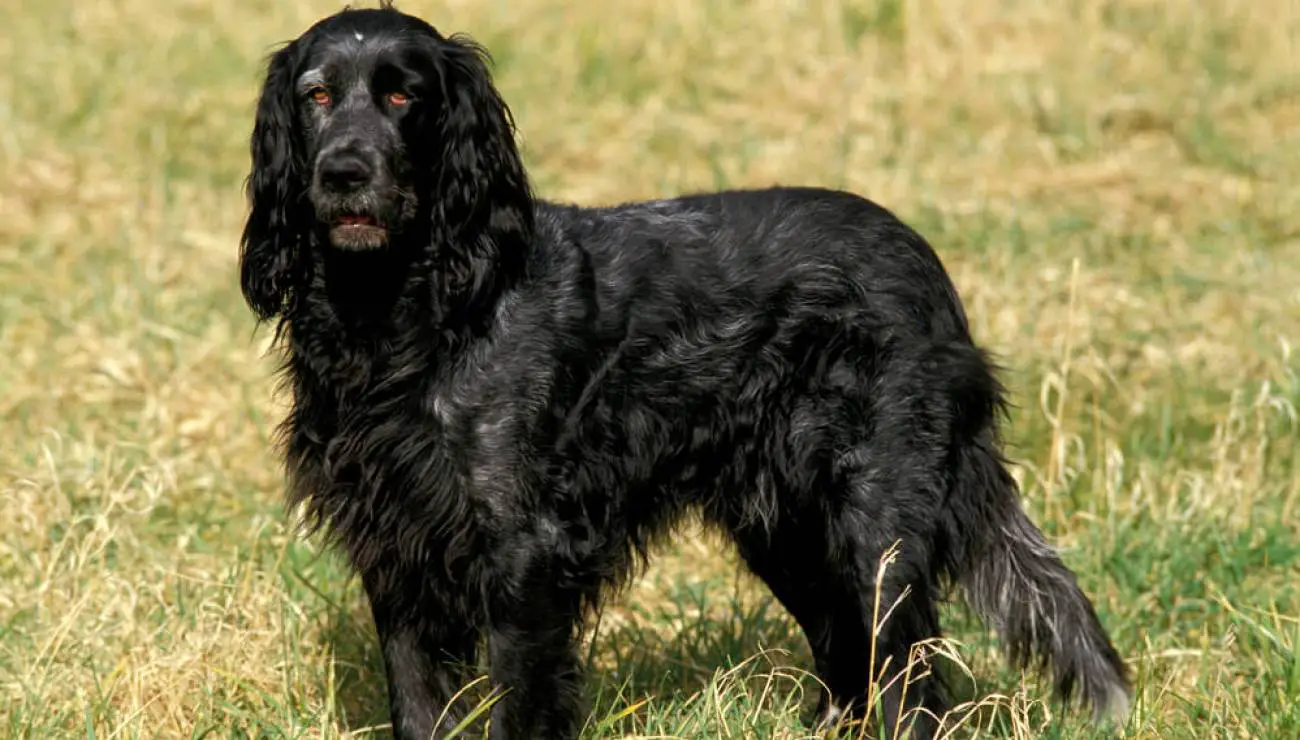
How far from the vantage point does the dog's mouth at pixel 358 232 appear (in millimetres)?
4000

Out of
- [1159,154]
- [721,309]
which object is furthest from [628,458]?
[1159,154]

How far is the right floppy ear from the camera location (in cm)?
417

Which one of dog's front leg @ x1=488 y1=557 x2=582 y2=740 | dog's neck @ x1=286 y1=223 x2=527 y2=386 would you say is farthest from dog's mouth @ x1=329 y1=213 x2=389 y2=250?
dog's front leg @ x1=488 y1=557 x2=582 y2=740

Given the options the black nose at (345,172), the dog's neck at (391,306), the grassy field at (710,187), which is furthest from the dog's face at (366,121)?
the grassy field at (710,187)

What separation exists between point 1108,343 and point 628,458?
11.1ft

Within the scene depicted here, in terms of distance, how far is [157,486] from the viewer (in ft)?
19.0

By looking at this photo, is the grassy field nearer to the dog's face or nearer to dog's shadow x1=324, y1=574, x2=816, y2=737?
dog's shadow x1=324, y1=574, x2=816, y2=737

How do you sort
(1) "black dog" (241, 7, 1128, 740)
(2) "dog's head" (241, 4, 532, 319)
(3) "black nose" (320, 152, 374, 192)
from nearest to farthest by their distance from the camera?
1. (3) "black nose" (320, 152, 374, 192)
2. (2) "dog's head" (241, 4, 532, 319)
3. (1) "black dog" (241, 7, 1128, 740)

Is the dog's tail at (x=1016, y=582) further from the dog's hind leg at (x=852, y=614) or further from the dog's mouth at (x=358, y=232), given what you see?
the dog's mouth at (x=358, y=232)

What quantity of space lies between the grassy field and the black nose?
50.0 inches

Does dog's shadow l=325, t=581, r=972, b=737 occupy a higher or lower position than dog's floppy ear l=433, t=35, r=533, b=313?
lower

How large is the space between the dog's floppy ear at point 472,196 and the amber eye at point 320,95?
272 mm

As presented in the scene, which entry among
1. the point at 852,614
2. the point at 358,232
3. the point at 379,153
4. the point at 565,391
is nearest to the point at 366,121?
the point at 379,153

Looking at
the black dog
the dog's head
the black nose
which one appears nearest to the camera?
the black nose
